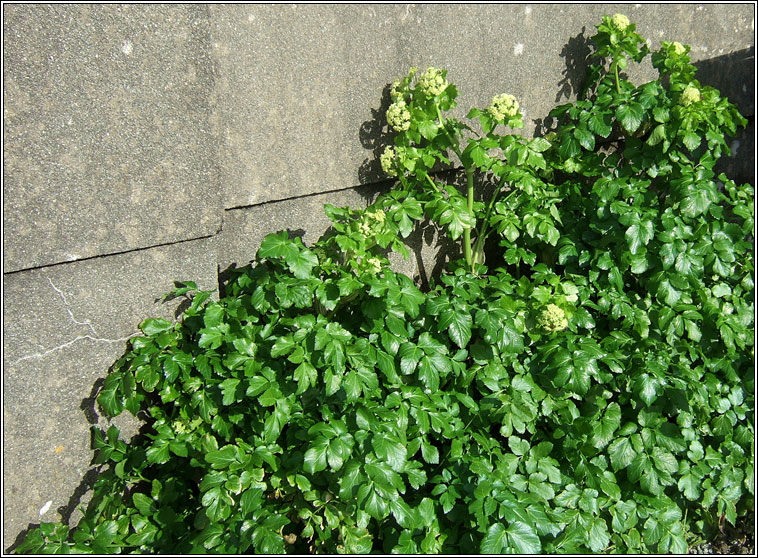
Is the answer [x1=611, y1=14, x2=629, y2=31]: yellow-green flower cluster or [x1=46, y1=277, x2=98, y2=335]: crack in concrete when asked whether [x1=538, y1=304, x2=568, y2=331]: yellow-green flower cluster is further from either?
[x1=46, y1=277, x2=98, y2=335]: crack in concrete

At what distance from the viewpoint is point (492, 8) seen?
2.48 m

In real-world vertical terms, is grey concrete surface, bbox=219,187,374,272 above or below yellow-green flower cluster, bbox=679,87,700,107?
below

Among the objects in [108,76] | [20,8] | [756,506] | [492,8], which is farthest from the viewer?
[492,8]

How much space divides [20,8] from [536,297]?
5.74 feet

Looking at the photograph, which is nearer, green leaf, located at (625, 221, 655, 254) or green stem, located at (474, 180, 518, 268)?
green leaf, located at (625, 221, 655, 254)

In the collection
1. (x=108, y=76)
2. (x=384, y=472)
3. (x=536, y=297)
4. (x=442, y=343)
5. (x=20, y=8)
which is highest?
(x=20, y=8)

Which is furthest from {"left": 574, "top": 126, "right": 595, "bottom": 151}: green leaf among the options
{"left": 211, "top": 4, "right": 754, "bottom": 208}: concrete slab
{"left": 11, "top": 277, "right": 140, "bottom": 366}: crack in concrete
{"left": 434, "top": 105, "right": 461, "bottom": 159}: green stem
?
{"left": 11, "top": 277, "right": 140, "bottom": 366}: crack in concrete

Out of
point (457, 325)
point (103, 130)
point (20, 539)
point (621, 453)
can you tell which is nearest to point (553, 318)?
point (457, 325)

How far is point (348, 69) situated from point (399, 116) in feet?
0.86

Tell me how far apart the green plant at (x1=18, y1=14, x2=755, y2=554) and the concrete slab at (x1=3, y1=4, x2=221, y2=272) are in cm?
34

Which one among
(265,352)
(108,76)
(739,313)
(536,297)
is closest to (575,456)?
(536,297)

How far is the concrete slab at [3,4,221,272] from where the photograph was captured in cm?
165

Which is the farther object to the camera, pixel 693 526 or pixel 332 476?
pixel 693 526

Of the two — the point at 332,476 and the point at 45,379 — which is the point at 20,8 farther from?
the point at 332,476
